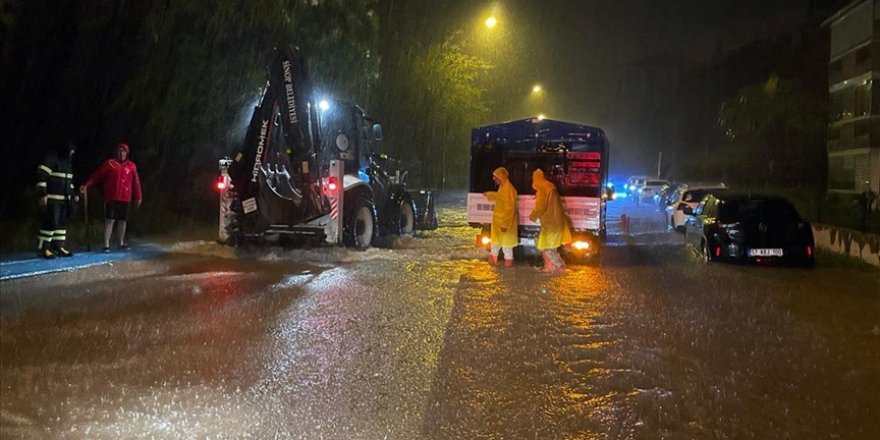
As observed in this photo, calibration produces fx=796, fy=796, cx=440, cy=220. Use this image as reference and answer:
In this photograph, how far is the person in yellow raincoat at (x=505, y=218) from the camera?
519 inches

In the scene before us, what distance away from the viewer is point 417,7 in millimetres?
32656

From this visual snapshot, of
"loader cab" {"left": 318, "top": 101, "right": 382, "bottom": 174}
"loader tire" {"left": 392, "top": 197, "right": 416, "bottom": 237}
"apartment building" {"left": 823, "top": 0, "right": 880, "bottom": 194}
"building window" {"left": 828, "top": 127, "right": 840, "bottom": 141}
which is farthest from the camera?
"building window" {"left": 828, "top": 127, "right": 840, "bottom": 141}

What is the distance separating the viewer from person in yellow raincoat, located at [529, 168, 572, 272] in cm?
1291

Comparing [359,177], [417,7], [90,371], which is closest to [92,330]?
[90,371]

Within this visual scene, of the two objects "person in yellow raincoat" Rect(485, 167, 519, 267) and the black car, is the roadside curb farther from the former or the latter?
the black car

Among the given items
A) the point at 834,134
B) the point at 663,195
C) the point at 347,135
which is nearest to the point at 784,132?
A: the point at 834,134

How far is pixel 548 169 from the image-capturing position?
1462cm

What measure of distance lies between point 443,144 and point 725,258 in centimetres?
2476

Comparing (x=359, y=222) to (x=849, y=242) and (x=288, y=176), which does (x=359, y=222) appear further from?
(x=849, y=242)

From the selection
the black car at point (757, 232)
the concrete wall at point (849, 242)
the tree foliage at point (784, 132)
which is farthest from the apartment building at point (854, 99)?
the black car at point (757, 232)

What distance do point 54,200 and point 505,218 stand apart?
710 centimetres

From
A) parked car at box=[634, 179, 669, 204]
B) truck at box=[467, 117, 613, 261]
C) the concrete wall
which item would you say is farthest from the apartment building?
truck at box=[467, 117, 613, 261]

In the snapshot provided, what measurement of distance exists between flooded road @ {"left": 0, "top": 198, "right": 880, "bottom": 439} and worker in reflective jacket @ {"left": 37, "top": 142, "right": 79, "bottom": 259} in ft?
4.00

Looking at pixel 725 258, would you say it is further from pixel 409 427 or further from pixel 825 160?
pixel 825 160
